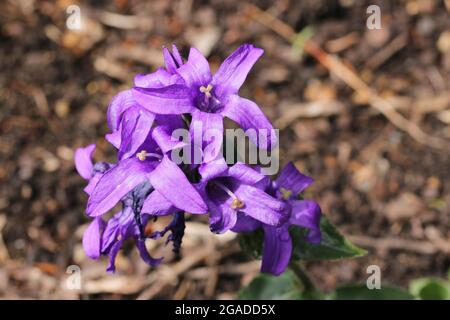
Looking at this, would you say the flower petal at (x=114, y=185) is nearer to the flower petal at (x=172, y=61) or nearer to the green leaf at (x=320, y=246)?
the flower petal at (x=172, y=61)

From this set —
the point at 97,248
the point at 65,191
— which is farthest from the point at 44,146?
the point at 97,248

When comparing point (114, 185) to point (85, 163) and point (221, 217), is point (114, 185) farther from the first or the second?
point (85, 163)

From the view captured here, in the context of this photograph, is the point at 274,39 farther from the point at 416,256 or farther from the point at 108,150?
the point at 416,256

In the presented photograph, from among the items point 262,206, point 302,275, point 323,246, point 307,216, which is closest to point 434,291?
point 302,275

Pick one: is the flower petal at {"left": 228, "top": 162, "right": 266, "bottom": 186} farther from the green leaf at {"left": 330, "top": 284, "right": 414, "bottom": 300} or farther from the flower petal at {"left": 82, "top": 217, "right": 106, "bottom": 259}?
the green leaf at {"left": 330, "top": 284, "right": 414, "bottom": 300}

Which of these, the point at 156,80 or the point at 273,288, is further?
the point at 273,288

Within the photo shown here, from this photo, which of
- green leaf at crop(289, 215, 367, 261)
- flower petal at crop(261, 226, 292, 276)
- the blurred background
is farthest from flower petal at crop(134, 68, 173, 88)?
the blurred background

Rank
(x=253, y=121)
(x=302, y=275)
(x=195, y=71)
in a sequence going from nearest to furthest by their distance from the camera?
(x=253, y=121)
(x=195, y=71)
(x=302, y=275)
